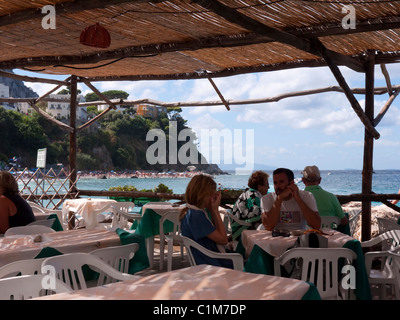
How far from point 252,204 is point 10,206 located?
1786mm

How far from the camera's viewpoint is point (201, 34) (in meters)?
4.46

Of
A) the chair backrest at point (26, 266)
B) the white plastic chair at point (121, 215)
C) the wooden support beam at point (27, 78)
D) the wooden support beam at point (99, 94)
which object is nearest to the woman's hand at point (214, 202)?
the chair backrest at point (26, 266)

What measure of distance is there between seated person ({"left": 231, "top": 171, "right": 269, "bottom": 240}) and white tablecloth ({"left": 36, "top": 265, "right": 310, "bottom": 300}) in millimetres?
2116

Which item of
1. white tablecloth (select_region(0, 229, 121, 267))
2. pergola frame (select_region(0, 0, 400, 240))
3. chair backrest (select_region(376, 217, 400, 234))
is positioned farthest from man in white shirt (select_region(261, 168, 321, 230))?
pergola frame (select_region(0, 0, 400, 240))

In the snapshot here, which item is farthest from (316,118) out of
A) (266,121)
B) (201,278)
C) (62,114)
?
(201,278)

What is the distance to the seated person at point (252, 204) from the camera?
4047 millimetres

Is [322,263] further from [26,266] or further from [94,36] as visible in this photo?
[94,36]

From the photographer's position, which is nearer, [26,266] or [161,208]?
[26,266]

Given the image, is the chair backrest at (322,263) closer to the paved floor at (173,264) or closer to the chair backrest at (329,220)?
the chair backrest at (329,220)

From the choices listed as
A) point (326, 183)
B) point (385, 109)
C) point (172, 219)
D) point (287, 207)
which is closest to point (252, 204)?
point (287, 207)

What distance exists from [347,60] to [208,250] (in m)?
2.84

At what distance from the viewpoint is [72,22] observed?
418 centimetres

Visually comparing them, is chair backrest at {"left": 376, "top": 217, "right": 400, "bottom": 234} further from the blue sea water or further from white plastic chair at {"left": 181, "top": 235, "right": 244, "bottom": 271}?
the blue sea water

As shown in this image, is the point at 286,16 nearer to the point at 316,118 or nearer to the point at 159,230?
the point at 159,230
